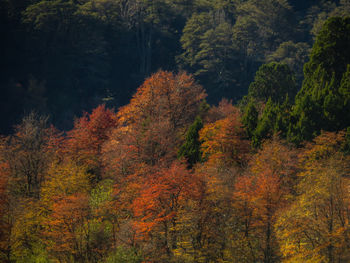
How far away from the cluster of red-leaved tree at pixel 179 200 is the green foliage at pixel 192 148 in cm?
11

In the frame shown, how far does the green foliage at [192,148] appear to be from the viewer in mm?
44000

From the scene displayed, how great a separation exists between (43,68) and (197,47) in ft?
130

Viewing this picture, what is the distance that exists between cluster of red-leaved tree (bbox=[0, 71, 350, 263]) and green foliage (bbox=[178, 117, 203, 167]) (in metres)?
0.11

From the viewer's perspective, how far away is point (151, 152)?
45.6 m

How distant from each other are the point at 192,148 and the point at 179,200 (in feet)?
38.4

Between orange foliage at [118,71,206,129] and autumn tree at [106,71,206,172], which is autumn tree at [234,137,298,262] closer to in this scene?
autumn tree at [106,71,206,172]

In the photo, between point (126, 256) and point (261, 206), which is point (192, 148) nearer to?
point (261, 206)

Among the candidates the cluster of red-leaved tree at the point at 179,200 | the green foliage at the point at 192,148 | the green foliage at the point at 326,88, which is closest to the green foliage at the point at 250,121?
the cluster of red-leaved tree at the point at 179,200

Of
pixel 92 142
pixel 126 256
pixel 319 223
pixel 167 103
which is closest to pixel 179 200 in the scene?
pixel 126 256

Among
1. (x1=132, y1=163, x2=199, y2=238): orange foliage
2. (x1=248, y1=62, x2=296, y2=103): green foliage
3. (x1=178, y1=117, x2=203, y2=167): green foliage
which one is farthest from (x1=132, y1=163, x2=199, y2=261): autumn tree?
(x1=248, y1=62, x2=296, y2=103): green foliage

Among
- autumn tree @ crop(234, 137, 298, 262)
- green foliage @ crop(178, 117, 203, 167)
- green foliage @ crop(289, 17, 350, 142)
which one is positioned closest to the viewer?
autumn tree @ crop(234, 137, 298, 262)

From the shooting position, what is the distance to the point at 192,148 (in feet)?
146

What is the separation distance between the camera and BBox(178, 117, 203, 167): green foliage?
44000 mm

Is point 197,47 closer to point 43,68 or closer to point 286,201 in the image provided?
point 43,68
